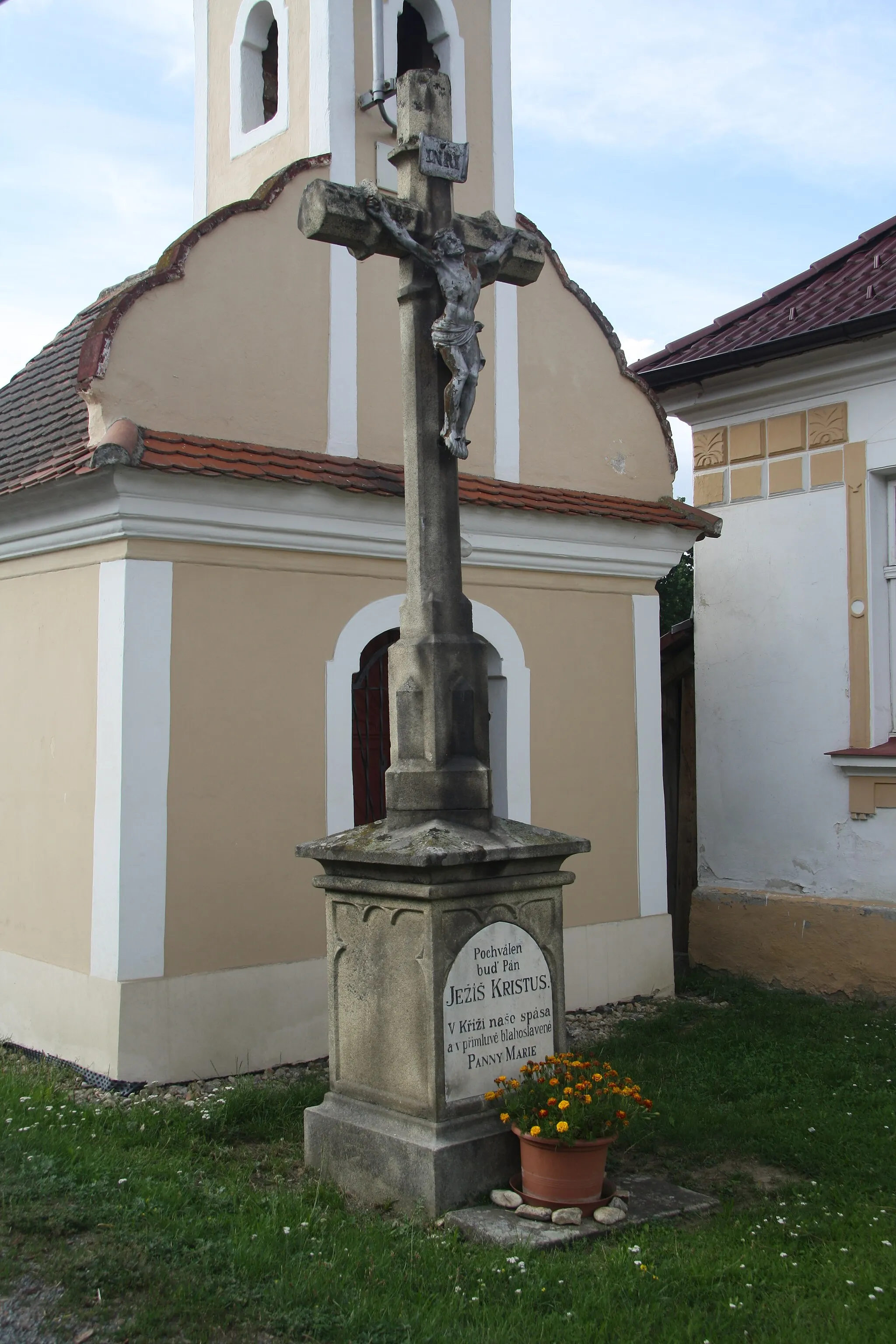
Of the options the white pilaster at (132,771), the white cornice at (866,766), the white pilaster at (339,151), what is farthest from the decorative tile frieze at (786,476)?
the white pilaster at (132,771)

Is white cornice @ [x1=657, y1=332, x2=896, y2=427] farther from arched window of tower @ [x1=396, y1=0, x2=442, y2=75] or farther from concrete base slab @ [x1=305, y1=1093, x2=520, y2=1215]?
concrete base slab @ [x1=305, y1=1093, x2=520, y2=1215]

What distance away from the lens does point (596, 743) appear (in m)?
8.96

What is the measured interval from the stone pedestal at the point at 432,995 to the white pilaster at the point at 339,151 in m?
3.48

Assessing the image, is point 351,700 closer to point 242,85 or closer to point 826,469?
point 826,469

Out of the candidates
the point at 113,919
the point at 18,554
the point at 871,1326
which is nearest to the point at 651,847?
the point at 113,919

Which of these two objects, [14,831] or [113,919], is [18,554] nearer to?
[14,831]

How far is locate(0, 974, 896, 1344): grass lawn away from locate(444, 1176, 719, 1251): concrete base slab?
0.24 feet

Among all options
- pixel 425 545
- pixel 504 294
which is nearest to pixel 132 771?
pixel 425 545

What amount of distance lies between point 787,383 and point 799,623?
1.75 meters

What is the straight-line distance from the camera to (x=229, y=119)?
29.5 feet

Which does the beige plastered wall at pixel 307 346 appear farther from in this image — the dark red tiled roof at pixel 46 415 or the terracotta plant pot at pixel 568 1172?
the terracotta plant pot at pixel 568 1172

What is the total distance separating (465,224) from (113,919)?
3.84 m

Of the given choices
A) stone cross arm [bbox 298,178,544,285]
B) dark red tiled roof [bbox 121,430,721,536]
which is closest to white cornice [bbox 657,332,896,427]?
dark red tiled roof [bbox 121,430,721,536]

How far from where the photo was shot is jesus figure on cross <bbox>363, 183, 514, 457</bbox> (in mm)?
5137
